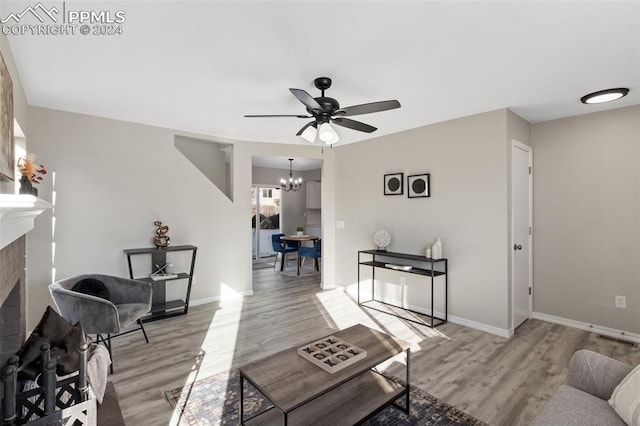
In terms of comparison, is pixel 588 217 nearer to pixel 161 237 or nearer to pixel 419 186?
pixel 419 186

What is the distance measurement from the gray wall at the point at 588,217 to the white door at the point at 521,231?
0.47 feet

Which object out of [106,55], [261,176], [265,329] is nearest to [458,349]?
[265,329]

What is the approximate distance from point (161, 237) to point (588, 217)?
502 centimetres

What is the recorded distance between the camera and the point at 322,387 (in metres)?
1.67

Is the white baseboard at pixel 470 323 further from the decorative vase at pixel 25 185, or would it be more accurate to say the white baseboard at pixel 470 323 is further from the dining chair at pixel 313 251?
the decorative vase at pixel 25 185

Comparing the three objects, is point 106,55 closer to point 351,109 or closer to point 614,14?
point 351,109

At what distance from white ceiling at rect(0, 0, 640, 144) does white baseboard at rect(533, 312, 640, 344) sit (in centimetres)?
237

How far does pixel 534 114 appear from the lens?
3549 mm

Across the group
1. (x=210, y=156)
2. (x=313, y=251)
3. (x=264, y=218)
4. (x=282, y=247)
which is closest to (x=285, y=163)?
(x=264, y=218)

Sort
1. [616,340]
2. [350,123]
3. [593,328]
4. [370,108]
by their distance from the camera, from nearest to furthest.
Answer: [370,108] < [350,123] < [616,340] < [593,328]

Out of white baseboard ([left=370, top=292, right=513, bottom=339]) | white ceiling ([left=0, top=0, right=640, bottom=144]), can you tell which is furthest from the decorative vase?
white baseboard ([left=370, top=292, right=513, bottom=339])

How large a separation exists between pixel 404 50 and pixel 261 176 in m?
6.50

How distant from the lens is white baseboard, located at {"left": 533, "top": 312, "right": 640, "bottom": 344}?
10.6 ft

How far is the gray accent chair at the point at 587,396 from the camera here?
1369 mm
